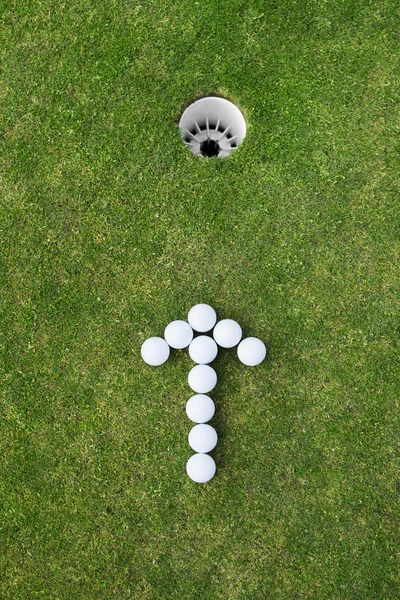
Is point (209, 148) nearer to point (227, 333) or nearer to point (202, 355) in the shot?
point (227, 333)

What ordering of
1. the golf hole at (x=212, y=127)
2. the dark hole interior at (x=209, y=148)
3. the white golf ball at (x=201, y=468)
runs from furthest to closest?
the dark hole interior at (x=209, y=148) → the golf hole at (x=212, y=127) → the white golf ball at (x=201, y=468)

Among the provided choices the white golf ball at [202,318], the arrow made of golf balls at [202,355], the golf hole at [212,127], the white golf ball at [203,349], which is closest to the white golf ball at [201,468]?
the arrow made of golf balls at [202,355]

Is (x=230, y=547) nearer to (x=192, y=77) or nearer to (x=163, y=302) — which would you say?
(x=163, y=302)

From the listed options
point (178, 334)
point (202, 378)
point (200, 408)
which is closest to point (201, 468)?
point (200, 408)

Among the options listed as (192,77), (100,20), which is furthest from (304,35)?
(100,20)

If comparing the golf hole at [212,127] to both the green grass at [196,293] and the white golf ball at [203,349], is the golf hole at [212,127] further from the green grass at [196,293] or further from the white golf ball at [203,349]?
the white golf ball at [203,349]
